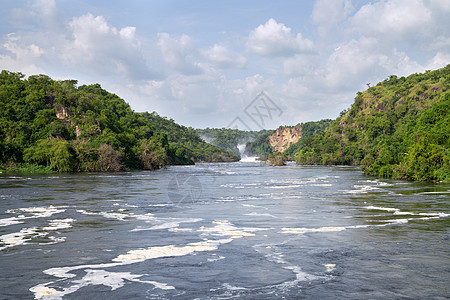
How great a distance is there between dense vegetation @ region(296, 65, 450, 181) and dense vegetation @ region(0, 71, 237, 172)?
5463 centimetres

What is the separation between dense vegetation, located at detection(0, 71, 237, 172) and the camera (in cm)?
8494

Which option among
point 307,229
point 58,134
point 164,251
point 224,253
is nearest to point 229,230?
point 307,229

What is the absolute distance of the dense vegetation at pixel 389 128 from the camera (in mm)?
61156

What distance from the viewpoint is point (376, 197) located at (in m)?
32.6

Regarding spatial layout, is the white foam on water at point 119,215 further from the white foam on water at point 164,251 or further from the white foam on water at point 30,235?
the white foam on water at point 164,251

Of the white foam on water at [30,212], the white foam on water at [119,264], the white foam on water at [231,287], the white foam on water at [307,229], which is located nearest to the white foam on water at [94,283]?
the white foam on water at [119,264]

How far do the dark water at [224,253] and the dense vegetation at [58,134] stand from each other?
62.9 metres

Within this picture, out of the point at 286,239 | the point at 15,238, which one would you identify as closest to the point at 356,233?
the point at 286,239

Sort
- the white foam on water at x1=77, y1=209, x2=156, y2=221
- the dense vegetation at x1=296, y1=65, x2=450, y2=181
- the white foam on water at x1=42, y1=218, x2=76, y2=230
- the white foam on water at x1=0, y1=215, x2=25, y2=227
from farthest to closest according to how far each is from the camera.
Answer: the dense vegetation at x1=296, y1=65, x2=450, y2=181 < the white foam on water at x1=77, y1=209, x2=156, y2=221 < the white foam on water at x1=0, y1=215, x2=25, y2=227 < the white foam on water at x1=42, y1=218, x2=76, y2=230

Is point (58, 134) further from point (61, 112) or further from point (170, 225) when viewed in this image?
point (170, 225)

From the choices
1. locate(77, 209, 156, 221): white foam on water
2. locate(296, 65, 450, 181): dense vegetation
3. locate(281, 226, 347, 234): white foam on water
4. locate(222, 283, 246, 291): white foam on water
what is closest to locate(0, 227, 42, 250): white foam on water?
locate(77, 209, 156, 221): white foam on water

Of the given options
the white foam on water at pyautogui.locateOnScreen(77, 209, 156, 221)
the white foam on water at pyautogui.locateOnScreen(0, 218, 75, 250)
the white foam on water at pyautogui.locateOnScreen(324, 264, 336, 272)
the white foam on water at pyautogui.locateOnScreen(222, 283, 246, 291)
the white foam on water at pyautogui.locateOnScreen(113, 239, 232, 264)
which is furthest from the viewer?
the white foam on water at pyautogui.locateOnScreen(77, 209, 156, 221)

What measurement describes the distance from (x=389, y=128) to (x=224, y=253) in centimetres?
15968

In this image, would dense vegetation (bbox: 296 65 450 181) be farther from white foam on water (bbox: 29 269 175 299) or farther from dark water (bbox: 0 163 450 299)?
white foam on water (bbox: 29 269 175 299)
